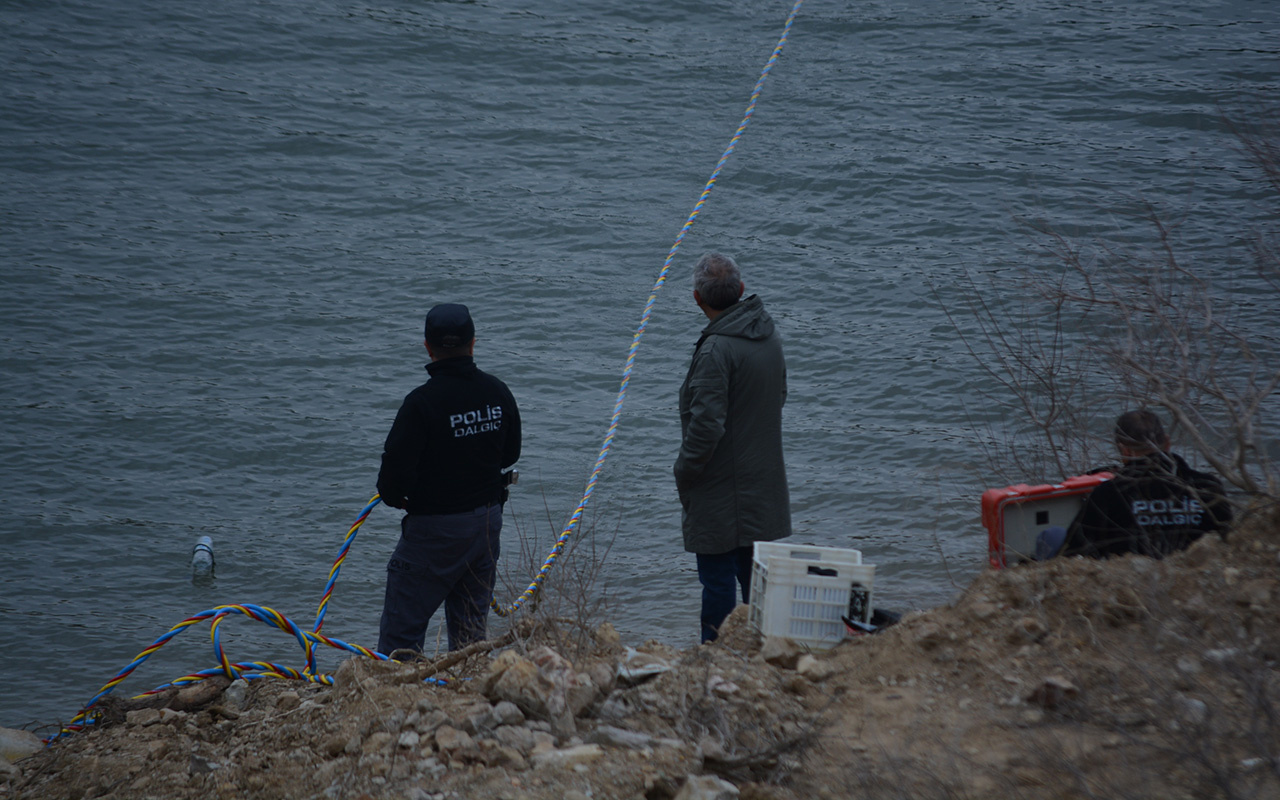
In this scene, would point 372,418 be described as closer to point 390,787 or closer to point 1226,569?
point 390,787

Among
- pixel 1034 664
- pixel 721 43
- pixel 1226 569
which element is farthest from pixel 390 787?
pixel 721 43

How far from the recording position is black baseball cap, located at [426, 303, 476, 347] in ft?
13.1

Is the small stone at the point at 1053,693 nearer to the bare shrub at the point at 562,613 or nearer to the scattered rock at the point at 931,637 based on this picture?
the scattered rock at the point at 931,637

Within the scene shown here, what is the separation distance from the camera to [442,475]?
4.07 meters

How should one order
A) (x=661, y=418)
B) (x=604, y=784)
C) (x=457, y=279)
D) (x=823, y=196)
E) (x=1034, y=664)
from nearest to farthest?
(x=604, y=784)
(x=1034, y=664)
(x=661, y=418)
(x=457, y=279)
(x=823, y=196)

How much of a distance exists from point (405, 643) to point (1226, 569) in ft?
9.60

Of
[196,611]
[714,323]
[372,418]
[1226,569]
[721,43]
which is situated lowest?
[196,611]

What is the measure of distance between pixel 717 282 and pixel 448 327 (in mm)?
1069

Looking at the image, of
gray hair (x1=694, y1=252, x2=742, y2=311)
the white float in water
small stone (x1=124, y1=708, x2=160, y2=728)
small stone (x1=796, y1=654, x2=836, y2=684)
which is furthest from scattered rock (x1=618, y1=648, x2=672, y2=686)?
the white float in water

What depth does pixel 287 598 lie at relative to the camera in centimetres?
651

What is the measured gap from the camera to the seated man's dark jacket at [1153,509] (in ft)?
11.8

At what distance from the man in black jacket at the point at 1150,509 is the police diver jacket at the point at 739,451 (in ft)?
3.73

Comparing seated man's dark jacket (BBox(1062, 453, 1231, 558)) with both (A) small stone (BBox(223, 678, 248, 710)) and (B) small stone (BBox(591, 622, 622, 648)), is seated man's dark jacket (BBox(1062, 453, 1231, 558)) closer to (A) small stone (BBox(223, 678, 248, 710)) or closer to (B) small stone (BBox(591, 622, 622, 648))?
(B) small stone (BBox(591, 622, 622, 648))

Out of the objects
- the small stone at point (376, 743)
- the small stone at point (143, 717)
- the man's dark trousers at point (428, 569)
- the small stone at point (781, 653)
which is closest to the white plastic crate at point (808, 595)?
the small stone at point (781, 653)
